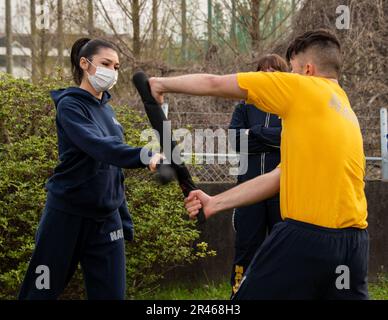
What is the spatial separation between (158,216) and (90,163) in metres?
1.97

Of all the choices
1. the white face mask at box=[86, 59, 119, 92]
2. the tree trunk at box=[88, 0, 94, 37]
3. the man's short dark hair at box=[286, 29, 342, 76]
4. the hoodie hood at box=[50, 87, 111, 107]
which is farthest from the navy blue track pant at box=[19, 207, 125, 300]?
the tree trunk at box=[88, 0, 94, 37]

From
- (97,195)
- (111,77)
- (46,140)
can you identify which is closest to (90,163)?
(97,195)

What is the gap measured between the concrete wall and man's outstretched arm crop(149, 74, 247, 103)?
3.98 metres

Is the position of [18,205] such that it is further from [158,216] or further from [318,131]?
[318,131]

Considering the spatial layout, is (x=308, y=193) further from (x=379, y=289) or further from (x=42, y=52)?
(x=42, y=52)

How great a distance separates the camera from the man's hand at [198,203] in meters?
3.83

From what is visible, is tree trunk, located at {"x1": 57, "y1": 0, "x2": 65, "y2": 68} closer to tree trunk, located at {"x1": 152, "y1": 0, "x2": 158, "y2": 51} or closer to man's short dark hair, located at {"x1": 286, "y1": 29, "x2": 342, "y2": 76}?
tree trunk, located at {"x1": 152, "y1": 0, "x2": 158, "y2": 51}

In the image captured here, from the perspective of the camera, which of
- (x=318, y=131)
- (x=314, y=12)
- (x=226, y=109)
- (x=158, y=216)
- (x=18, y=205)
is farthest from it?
(x=314, y=12)

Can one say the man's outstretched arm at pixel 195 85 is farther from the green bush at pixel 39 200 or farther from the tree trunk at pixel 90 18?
the tree trunk at pixel 90 18

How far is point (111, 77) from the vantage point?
4570 mm

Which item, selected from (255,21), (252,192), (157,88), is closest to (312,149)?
(252,192)

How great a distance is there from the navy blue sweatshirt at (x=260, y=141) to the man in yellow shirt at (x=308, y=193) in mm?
2057

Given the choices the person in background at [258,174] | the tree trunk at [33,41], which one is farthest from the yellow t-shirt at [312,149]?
the tree trunk at [33,41]
